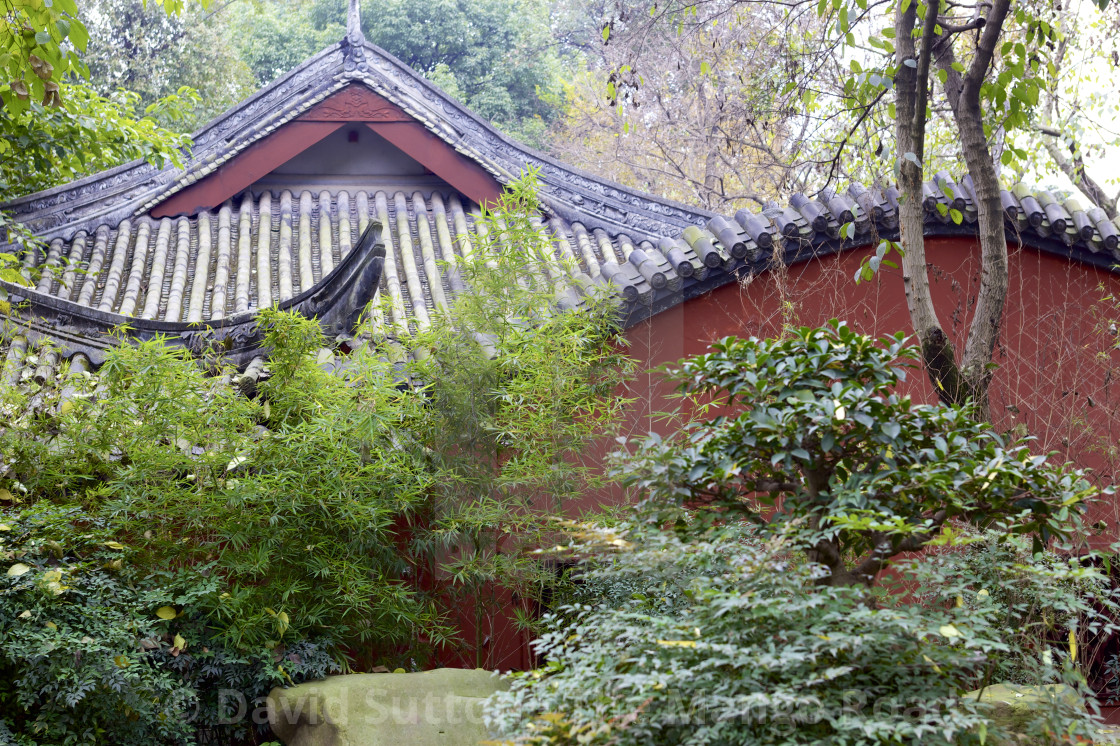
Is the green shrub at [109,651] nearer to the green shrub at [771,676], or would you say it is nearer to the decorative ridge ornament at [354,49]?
the green shrub at [771,676]

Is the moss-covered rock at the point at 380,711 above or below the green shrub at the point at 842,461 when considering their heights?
below

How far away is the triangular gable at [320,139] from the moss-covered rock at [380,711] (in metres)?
3.97

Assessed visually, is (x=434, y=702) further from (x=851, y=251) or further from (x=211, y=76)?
(x=211, y=76)

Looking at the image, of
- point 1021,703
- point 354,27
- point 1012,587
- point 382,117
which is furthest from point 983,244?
point 354,27

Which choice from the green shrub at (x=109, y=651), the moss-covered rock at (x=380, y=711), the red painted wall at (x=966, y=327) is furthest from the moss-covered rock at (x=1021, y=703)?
the green shrub at (x=109, y=651)

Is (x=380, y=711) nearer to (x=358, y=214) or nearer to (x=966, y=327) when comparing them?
(x=966, y=327)

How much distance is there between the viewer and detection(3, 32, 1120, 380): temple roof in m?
4.68

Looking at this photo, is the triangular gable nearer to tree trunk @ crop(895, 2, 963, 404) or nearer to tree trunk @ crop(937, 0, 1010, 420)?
tree trunk @ crop(895, 2, 963, 404)

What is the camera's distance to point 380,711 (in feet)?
10.8

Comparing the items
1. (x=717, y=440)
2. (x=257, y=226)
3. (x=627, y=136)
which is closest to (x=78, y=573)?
(x=717, y=440)

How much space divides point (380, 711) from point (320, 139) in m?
4.53

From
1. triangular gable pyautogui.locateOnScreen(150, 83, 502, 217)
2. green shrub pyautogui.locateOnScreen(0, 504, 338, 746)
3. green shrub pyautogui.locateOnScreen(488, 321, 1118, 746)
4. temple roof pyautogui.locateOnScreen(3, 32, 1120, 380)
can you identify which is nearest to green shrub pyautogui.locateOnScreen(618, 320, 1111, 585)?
green shrub pyautogui.locateOnScreen(488, 321, 1118, 746)

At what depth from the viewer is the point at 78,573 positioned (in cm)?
336

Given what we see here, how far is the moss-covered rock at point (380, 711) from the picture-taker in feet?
10.6
